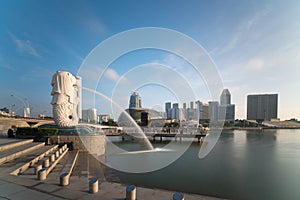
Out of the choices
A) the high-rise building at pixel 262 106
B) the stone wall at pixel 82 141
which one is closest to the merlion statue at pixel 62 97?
the stone wall at pixel 82 141

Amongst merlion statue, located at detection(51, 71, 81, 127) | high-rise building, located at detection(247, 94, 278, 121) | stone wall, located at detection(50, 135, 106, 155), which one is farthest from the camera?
high-rise building, located at detection(247, 94, 278, 121)

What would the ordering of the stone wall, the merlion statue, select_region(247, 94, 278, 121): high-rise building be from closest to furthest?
the stone wall < the merlion statue < select_region(247, 94, 278, 121): high-rise building

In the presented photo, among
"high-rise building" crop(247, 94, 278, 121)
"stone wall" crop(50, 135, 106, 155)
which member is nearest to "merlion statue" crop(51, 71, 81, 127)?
"stone wall" crop(50, 135, 106, 155)

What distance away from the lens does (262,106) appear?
163m

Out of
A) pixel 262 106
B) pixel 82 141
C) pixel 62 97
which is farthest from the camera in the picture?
pixel 262 106

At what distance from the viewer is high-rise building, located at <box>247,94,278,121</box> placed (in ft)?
518

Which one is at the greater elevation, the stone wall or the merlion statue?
the merlion statue

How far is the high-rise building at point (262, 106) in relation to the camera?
15775 cm

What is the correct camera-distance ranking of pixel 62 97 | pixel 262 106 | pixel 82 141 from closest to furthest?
pixel 82 141 → pixel 62 97 → pixel 262 106

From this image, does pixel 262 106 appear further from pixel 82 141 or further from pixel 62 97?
pixel 82 141

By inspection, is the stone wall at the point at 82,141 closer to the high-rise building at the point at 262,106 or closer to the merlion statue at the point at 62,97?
the merlion statue at the point at 62,97

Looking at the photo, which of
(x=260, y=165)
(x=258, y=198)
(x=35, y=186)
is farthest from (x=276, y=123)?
(x=35, y=186)

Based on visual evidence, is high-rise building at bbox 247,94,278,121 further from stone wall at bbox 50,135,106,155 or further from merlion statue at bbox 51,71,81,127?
stone wall at bbox 50,135,106,155

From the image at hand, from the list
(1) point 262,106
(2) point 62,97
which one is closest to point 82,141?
(2) point 62,97
